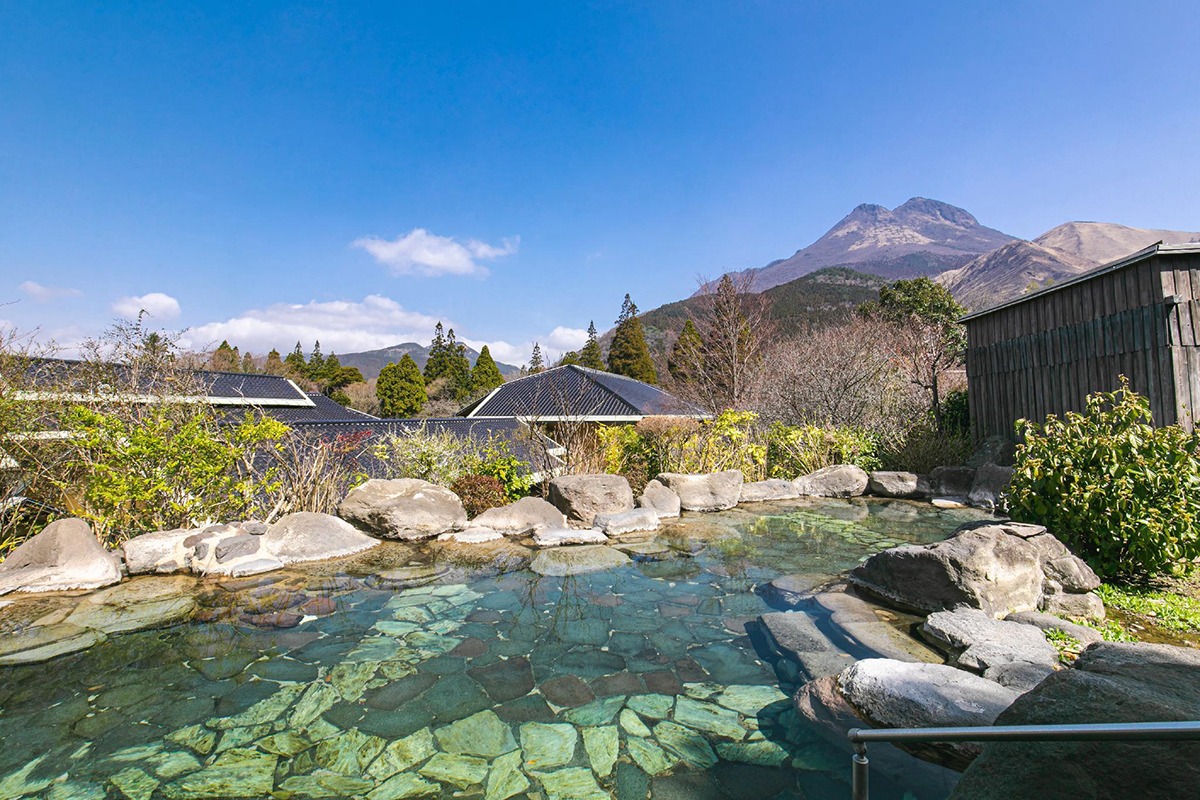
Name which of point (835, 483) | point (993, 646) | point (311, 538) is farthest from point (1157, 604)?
point (311, 538)

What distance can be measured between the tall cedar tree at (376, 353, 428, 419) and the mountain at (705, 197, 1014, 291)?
44.0 m

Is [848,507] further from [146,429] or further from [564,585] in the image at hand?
[146,429]

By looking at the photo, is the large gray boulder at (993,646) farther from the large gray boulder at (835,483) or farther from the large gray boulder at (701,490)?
the large gray boulder at (835,483)

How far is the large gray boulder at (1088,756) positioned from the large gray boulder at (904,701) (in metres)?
0.73

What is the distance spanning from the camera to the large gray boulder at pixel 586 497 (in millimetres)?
7605

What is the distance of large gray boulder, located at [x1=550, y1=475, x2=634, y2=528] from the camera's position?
7605 mm

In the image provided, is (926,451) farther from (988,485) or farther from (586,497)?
(586,497)

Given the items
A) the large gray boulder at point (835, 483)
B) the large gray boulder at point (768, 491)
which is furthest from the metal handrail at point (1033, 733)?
the large gray boulder at point (835, 483)

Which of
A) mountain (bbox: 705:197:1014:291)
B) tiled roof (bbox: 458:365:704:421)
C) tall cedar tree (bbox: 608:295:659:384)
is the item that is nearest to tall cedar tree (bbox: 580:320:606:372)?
tall cedar tree (bbox: 608:295:659:384)

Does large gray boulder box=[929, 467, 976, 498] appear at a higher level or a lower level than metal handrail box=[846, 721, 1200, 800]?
lower

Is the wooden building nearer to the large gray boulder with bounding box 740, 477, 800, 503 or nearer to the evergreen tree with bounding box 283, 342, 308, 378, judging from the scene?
the large gray boulder with bounding box 740, 477, 800, 503

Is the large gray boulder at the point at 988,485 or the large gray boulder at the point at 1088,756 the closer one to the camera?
the large gray boulder at the point at 1088,756

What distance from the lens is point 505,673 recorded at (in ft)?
11.8

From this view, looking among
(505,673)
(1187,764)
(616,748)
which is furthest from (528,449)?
(1187,764)
